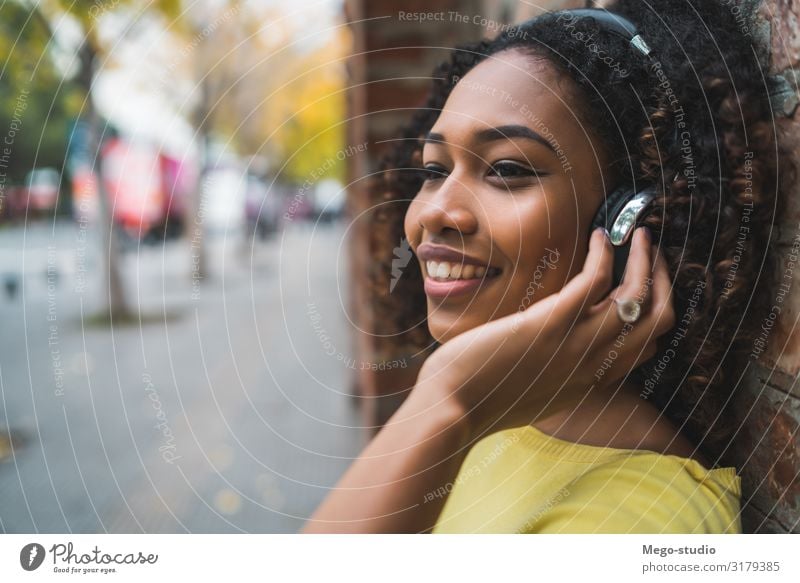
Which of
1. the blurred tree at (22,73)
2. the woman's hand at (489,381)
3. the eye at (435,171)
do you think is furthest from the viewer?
the blurred tree at (22,73)

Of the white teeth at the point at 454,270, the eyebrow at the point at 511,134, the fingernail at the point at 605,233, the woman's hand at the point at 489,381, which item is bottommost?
the woman's hand at the point at 489,381

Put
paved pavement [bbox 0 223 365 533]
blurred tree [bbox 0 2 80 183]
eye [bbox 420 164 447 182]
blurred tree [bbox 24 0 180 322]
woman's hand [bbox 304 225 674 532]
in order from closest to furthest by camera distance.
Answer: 1. woman's hand [bbox 304 225 674 532]
2. eye [bbox 420 164 447 182]
3. blurred tree [bbox 0 2 80 183]
4. blurred tree [bbox 24 0 180 322]
5. paved pavement [bbox 0 223 365 533]

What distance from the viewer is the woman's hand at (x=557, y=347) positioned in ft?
2.00

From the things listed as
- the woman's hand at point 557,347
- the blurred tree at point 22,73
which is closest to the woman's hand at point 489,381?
the woman's hand at point 557,347

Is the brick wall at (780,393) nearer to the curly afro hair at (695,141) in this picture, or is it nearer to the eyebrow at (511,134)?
the curly afro hair at (695,141)

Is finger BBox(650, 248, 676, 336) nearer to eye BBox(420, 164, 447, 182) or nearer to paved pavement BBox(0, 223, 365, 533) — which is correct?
eye BBox(420, 164, 447, 182)

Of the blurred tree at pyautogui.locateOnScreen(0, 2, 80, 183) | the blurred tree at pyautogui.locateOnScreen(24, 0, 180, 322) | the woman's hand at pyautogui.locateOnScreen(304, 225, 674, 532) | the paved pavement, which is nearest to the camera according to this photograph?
the woman's hand at pyautogui.locateOnScreen(304, 225, 674, 532)

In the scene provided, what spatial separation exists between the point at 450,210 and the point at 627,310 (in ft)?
0.62

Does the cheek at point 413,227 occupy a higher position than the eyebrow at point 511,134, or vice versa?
the eyebrow at point 511,134

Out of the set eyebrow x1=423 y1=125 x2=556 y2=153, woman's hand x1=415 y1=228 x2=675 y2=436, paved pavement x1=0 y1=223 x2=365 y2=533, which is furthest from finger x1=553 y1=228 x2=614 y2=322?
paved pavement x1=0 y1=223 x2=365 y2=533

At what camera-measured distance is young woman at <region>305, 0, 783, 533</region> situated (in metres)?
0.65
